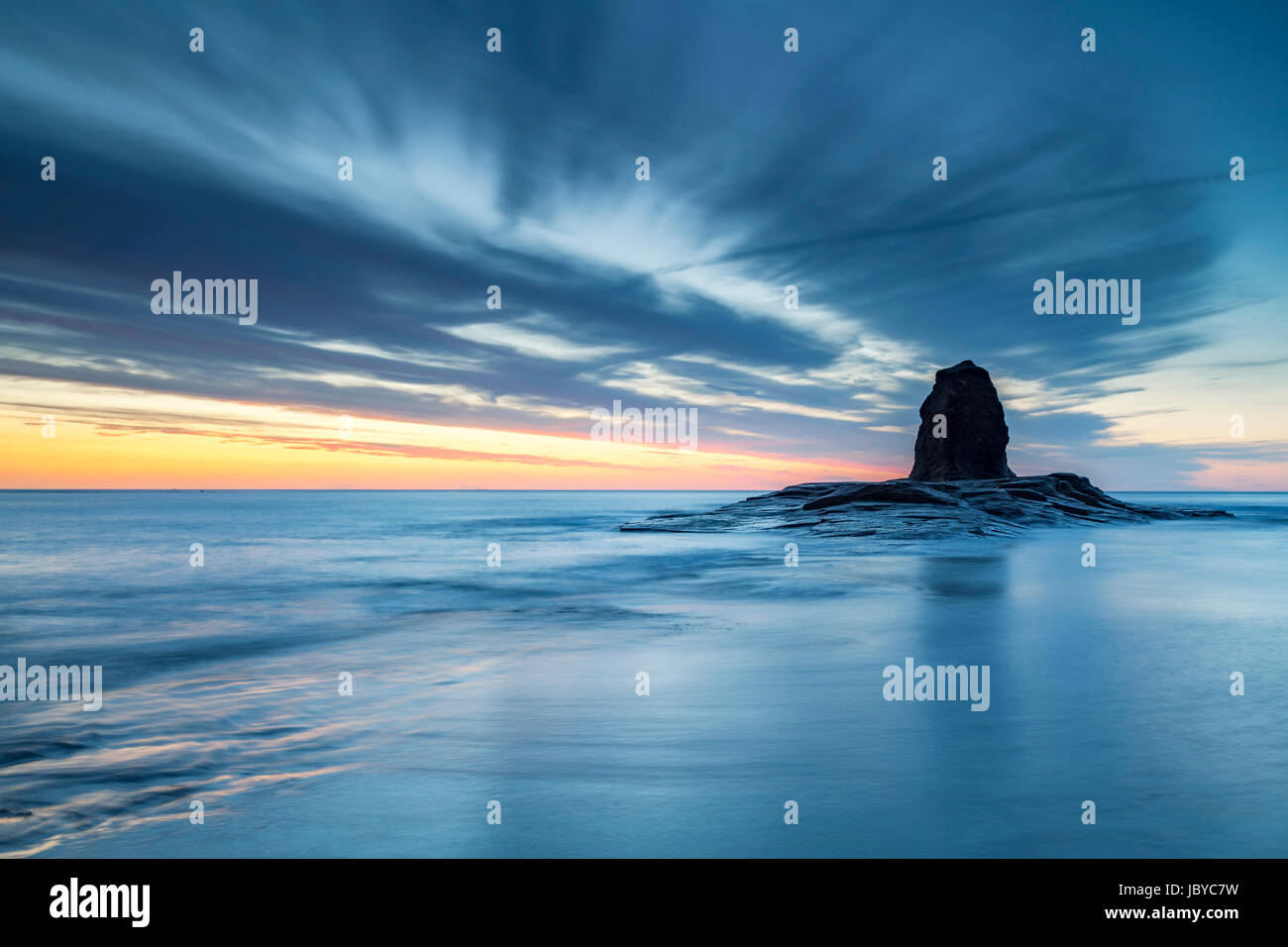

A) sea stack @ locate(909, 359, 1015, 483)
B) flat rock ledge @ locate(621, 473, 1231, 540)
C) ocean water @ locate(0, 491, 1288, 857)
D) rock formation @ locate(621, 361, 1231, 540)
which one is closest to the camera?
ocean water @ locate(0, 491, 1288, 857)

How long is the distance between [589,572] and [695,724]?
57.6 ft

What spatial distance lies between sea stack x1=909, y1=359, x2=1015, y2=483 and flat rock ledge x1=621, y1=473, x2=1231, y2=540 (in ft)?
25.7

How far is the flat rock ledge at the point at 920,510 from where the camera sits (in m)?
38.1

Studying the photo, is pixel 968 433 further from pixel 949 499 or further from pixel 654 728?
pixel 654 728

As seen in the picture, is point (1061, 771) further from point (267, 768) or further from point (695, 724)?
point (267, 768)

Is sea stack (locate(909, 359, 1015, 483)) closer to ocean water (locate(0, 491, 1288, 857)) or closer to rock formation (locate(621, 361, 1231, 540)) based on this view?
rock formation (locate(621, 361, 1231, 540))

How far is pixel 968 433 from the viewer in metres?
68.7

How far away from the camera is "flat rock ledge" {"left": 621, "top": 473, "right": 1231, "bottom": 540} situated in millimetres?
38125

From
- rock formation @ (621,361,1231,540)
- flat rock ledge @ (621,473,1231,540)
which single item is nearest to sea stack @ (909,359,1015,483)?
rock formation @ (621,361,1231,540)

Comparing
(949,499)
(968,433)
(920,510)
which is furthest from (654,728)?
(968,433)

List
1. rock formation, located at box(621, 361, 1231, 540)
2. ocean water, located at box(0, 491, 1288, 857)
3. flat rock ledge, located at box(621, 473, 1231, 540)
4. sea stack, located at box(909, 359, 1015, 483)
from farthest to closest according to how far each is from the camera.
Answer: sea stack, located at box(909, 359, 1015, 483), rock formation, located at box(621, 361, 1231, 540), flat rock ledge, located at box(621, 473, 1231, 540), ocean water, located at box(0, 491, 1288, 857)

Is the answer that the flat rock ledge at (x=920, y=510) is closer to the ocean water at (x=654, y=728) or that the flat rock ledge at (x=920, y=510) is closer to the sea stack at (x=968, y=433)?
the sea stack at (x=968, y=433)

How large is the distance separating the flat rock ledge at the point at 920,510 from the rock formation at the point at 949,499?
2.8 inches
